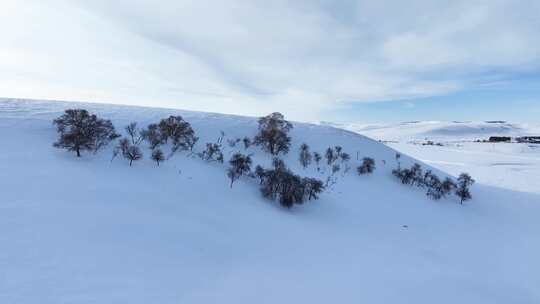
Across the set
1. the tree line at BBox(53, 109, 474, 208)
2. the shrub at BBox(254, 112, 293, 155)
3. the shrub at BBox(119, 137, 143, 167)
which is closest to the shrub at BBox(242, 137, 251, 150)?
the tree line at BBox(53, 109, 474, 208)

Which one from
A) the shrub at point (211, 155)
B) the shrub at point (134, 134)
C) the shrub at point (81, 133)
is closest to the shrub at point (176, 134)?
the shrub at point (211, 155)

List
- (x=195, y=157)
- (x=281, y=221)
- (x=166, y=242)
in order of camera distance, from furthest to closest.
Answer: (x=195, y=157)
(x=281, y=221)
(x=166, y=242)

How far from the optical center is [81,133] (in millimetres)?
14141

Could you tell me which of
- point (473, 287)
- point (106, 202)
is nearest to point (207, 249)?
point (106, 202)

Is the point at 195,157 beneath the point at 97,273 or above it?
above

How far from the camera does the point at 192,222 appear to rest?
33.1ft

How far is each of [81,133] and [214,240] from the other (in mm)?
9771

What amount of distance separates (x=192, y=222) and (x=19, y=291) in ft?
16.9

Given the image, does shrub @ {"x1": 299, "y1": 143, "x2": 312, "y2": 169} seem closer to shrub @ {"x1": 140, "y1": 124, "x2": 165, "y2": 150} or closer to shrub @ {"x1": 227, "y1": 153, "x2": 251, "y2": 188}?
shrub @ {"x1": 227, "y1": 153, "x2": 251, "y2": 188}

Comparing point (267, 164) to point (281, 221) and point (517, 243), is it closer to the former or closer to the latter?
point (281, 221)

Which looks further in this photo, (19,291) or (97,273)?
(97,273)

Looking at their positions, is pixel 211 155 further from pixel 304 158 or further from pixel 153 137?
pixel 304 158

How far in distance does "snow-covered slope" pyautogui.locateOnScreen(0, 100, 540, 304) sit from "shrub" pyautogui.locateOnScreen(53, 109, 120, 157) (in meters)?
0.59

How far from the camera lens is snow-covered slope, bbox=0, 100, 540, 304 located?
6445mm
